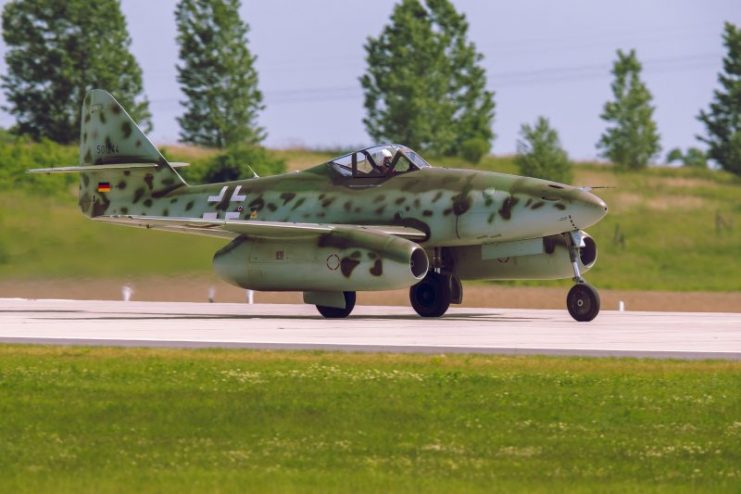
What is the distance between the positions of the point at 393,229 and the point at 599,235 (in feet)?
74.9

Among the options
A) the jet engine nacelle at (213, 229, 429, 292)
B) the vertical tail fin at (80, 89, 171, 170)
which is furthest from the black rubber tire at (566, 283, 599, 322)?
the vertical tail fin at (80, 89, 171, 170)

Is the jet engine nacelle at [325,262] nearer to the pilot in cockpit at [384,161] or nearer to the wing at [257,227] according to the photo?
the wing at [257,227]

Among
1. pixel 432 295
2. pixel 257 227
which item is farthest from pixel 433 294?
pixel 257 227

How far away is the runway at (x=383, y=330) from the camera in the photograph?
1867cm

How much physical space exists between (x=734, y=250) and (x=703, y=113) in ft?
78.0

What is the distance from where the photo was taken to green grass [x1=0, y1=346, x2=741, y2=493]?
1016cm

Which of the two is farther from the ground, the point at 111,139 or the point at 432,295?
the point at 111,139

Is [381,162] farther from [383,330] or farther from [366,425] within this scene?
[366,425]

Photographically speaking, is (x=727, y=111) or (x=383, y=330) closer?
(x=383, y=330)

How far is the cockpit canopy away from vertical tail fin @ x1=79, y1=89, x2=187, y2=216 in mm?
4560

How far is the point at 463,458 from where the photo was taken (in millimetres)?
10781

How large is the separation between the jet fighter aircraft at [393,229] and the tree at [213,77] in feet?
135

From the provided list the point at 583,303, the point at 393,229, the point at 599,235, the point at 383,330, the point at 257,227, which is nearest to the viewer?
the point at 383,330

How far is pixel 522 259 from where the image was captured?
27422mm
